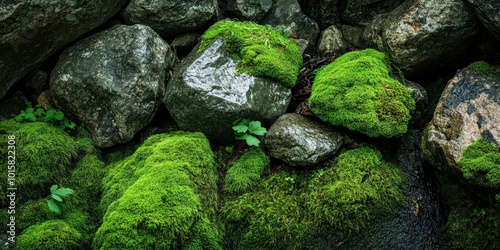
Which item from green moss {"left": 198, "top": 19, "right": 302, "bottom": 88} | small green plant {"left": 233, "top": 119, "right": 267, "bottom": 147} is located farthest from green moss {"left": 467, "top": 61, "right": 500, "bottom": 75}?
small green plant {"left": 233, "top": 119, "right": 267, "bottom": 147}

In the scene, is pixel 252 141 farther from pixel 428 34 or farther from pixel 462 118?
pixel 428 34

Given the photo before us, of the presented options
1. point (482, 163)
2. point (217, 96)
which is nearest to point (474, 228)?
point (482, 163)

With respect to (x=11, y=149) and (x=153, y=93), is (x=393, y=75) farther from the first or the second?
(x=11, y=149)

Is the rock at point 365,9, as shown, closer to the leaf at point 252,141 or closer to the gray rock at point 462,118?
the gray rock at point 462,118

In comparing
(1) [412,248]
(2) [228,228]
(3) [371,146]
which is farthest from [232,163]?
(1) [412,248]

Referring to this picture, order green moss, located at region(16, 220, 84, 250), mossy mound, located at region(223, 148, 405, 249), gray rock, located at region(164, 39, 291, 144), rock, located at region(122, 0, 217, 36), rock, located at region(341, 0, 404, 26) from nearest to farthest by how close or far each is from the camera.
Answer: green moss, located at region(16, 220, 84, 250), mossy mound, located at region(223, 148, 405, 249), gray rock, located at region(164, 39, 291, 144), rock, located at region(122, 0, 217, 36), rock, located at region(341, 0, 404, 26)

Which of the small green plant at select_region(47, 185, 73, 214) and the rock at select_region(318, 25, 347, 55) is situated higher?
the rock at select_region(318, 25, 347, 55)

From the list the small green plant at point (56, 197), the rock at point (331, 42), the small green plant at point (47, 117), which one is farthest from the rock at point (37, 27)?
the rock at point (331, 42)

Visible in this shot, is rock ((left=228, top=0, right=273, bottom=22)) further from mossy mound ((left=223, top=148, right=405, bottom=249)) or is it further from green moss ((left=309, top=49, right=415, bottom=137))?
mossy mound ((left=223, top=148, right=405, bottom=249))
